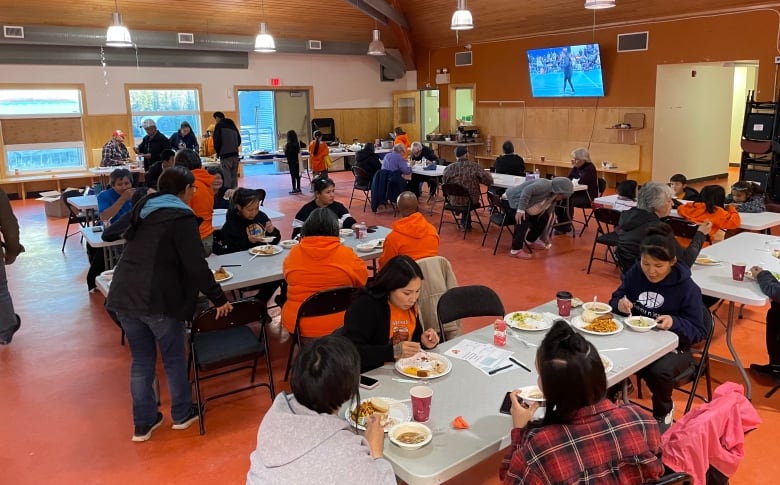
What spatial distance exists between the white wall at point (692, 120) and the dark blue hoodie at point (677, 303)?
29.7 ft

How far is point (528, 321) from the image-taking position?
3.19m

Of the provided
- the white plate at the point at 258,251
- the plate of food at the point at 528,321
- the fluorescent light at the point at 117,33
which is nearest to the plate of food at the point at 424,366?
the plate of food at the point at 528,321

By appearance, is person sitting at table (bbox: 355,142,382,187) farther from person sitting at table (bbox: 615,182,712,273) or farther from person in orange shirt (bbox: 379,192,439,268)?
person in orange shirt (bbox: 379,192,439,268)

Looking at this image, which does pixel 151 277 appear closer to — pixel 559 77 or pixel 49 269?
pixel 49 269

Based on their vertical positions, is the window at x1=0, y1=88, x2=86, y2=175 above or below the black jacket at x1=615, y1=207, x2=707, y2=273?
above

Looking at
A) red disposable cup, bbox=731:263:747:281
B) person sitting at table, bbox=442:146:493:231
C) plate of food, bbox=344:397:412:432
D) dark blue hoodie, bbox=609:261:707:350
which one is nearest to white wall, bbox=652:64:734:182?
person sitting at table, bbox=442:146:493:231

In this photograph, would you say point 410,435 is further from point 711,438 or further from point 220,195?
point 220,195

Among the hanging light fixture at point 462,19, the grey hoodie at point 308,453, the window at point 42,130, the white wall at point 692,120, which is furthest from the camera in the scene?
the window at point 42,130

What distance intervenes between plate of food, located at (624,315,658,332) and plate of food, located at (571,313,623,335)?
49 mm

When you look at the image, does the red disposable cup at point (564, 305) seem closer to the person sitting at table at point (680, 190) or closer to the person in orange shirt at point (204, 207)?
the person in orange shirt at point (204, 207)

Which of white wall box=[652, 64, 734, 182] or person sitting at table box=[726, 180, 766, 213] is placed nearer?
person sitting at table box=[726, 180, 766, 213]

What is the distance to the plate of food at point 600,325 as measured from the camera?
3037 mm

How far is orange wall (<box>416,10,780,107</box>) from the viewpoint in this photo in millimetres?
9664

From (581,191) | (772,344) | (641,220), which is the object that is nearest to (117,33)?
(581,191)
